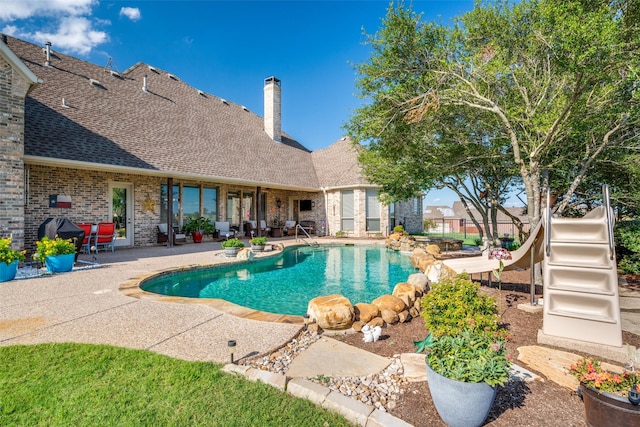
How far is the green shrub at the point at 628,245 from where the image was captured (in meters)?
6.84

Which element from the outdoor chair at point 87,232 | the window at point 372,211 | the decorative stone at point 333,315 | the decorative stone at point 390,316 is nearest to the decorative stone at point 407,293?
the decorative stone at point 390,316

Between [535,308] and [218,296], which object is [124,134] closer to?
[218,296]

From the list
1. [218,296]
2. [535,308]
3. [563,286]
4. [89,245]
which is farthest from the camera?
[89,245]

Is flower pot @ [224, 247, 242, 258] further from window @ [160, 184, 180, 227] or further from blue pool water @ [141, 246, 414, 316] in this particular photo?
window @ [160, 184, 180, 227]

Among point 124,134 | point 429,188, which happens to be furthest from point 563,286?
point 124,134

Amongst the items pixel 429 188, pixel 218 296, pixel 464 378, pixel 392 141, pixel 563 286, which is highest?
pixel 392 141

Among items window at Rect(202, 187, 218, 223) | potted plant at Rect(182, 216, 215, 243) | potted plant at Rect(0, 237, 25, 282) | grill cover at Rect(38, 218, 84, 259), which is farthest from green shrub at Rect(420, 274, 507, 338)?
window at Rect(202, 187, 218, 223)

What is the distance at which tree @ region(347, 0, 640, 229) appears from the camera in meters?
4.38

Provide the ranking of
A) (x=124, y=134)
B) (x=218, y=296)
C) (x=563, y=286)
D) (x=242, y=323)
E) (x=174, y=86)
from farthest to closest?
(x=174, y=86)
(x=124, y=134)
(x=218, y=296)
(x=242, y=323)
(x=563, y=286)

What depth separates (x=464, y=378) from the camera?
2160 millimetres

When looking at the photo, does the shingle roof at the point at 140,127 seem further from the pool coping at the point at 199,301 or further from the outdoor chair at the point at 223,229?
the pool coping at the point at 199,301

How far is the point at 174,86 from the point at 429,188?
14496 mm

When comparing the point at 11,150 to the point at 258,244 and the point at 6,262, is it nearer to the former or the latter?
the point at 6,262

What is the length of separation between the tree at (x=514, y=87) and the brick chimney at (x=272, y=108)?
13.5 meters
